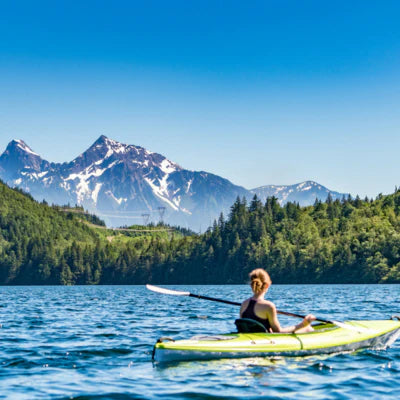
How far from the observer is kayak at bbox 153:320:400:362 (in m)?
17.5

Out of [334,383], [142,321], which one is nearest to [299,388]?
[334,383]

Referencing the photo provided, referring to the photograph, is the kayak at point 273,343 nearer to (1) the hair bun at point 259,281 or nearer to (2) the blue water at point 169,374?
(2) the blue water at point 169,374

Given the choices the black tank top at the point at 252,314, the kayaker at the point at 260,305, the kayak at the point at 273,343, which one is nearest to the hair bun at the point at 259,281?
the kayaker at the point at 260,305

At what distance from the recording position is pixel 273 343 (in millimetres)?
18328

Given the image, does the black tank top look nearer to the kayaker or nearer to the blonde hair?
the kayaker

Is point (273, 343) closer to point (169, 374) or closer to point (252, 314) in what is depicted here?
point (252, 314)

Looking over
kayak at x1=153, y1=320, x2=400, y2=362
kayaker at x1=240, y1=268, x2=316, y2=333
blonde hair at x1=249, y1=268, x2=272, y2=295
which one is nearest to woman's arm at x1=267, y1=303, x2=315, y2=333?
kayaker at x1=240, y1=268, x2=316, y2=333

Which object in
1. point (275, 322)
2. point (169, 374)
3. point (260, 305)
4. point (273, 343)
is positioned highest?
point (260, 305)

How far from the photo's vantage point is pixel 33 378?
55.8 feet

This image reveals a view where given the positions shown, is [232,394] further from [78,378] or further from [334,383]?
[78,378]

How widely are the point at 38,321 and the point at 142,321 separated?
5.71m

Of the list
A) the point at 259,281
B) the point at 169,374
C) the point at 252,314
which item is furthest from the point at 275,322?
the point at 169,374

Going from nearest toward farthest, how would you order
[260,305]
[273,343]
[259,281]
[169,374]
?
[169,374] < [259,281] < [260,305] < [273,343]

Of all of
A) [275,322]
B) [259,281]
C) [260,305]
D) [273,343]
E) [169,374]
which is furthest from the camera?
[275,322]
